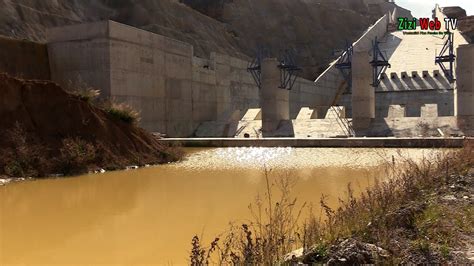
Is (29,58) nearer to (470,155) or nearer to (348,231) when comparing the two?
(470,155)

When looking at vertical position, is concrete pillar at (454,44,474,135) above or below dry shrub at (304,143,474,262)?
above

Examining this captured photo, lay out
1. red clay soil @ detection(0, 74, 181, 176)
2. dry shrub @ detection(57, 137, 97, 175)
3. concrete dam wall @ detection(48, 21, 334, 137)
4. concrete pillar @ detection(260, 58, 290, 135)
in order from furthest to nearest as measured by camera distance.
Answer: concrete pillar @ detection(260, 58, 290, 135) < concrete dam wall @ detection(48, 21, 334, 137) < red clay soil @ detection(0, 74, 181, 176) < dry shrub @ detection(57, 137, 97, 175)

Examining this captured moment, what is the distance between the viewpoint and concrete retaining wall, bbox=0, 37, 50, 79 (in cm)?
2581

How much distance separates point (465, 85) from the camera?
97.5 ft

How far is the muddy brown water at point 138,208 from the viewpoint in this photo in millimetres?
5909

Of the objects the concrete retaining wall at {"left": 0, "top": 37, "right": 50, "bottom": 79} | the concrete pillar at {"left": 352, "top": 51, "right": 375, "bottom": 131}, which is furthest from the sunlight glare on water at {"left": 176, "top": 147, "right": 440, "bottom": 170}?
the concrete pillar at {"left": 352, "top": 51, "right": 375, "bottom": 131}

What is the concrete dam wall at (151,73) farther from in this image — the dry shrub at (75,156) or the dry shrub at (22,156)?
the dry shrub at (22,156)

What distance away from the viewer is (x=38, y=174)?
45.2 feet

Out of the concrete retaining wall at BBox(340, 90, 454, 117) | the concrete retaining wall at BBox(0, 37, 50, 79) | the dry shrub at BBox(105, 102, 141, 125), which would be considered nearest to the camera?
the dry shrub at BBox(105, 102, 141, 125)

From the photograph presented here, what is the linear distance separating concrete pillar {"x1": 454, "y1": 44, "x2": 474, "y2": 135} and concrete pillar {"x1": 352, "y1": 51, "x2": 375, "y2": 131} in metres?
5.45

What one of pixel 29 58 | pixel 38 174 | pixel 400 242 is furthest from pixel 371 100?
pixel 400 242

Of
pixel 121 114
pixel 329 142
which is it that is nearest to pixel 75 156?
pixel 121 114

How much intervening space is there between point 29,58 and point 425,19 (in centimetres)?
4289

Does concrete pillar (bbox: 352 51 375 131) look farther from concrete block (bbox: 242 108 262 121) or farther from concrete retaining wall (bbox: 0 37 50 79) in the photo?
concrete retaining wall (bbox: 0 37 50 79)
